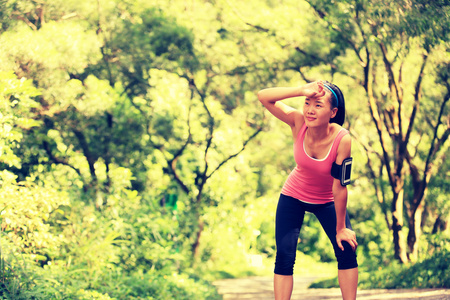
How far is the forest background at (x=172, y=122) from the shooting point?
21.5 feet

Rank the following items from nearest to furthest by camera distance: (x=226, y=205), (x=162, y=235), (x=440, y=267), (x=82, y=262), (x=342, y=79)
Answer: (x=82, y=262)
(x=440, y=267)
(x=162, y=235)
(x=342, y=79)
(x=226, y=205)

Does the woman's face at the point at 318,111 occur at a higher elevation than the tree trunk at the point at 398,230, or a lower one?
higher

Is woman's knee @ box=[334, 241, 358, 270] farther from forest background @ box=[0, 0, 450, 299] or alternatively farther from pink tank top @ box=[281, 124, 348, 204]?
forest background @ box=[0, 0, 450, 299]

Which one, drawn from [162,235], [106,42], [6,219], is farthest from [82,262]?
[106,42]

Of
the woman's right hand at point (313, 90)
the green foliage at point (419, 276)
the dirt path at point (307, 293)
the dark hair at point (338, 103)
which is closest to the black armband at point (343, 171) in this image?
the dark hair at point (338, 103)

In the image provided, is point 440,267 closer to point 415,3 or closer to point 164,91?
point 415,3

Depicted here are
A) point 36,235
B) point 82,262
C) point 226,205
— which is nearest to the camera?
point 36,235

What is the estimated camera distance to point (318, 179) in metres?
4.12

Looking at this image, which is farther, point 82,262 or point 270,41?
point 270,41

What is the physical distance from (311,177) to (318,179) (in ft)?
0.18

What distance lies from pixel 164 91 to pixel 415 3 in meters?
5.90

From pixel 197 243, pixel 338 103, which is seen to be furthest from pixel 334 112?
pixel 197 243

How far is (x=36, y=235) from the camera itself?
6250 mm

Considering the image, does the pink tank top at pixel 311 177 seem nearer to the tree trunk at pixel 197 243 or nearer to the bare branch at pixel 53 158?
the bare branch at pixel 53 158
